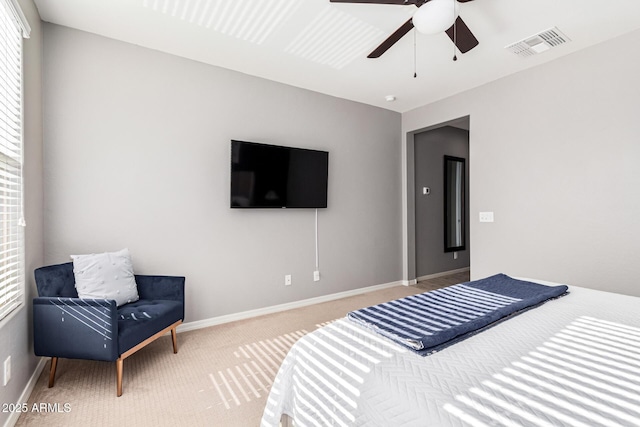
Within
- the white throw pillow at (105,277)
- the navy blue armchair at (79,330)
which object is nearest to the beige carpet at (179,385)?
the navy blue armchair at (79,330)

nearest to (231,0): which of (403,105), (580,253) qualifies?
(403,105)

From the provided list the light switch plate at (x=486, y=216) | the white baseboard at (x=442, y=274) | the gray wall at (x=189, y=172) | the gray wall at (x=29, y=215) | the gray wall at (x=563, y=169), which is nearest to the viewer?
the gray wall at (x=29, y=215)

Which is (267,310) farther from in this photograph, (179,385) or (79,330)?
(79,330)

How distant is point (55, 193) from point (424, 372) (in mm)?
3029

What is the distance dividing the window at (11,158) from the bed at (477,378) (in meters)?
1.73

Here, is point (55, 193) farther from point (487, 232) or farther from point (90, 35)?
point (487, 232)

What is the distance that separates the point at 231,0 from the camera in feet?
7.37

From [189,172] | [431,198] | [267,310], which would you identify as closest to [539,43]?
[431,198]

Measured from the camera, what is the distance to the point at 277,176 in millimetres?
3500

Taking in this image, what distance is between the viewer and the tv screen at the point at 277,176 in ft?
10.7

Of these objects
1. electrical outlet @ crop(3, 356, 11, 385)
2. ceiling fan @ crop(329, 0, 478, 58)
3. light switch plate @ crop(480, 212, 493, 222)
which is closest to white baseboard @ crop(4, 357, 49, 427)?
electrical outlet @ crop(3, 356, 11, 385)

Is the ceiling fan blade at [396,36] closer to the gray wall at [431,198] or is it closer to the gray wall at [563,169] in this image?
the gray wall at [563,169]

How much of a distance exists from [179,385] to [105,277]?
987 mm

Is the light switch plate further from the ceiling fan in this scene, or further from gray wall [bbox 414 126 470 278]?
the ceiling fan
